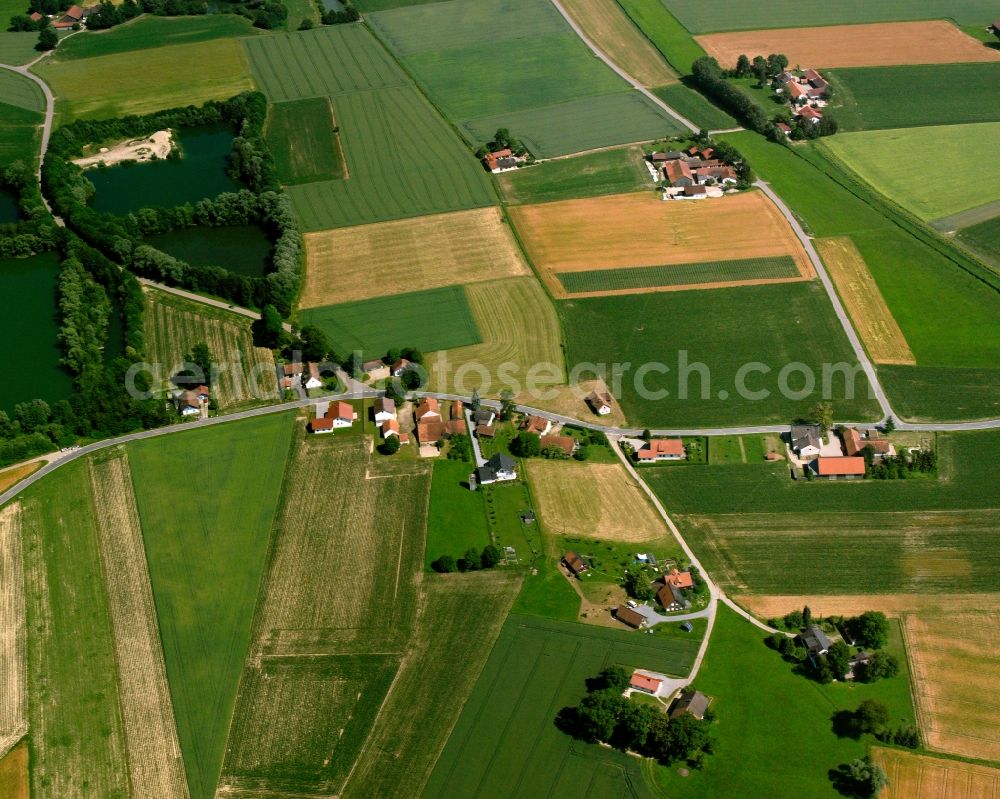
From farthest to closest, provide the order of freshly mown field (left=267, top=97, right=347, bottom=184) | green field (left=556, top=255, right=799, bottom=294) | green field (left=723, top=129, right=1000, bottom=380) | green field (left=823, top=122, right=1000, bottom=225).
Result: 1. freshly mown field (left=267, top=97, right=347, bottom=184)
2. green field (left=823, top=122, right=1000, bottom=225)
3. green field (left=556, top=255, right=799, bottom=294)
4. green field (left=723, top=129, right=1000, bottom=380)

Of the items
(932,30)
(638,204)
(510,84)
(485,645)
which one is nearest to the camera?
(485,645)

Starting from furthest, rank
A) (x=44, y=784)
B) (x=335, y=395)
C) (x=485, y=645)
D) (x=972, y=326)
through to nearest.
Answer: (x=972, y=326) < (x=335, y=395) < (x=485, y=645) < (x=44, y=784)

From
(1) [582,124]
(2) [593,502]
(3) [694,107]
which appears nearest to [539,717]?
(2) [593,502]

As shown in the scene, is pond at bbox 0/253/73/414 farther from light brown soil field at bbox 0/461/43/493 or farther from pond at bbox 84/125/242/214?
pond at bbox 84/125/242/214

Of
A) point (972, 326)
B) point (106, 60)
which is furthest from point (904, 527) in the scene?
point (106, 60)

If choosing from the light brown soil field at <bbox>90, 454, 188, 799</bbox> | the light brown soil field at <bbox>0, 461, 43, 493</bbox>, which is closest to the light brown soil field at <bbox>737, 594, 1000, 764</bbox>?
the light brown soil field at <bbox>90, 454, 188, 799</bbox>

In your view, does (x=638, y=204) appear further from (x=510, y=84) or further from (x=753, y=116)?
(x=510, y=84)
